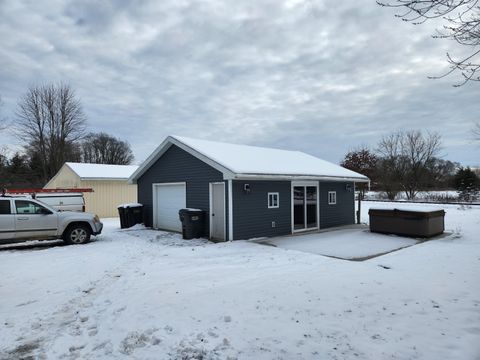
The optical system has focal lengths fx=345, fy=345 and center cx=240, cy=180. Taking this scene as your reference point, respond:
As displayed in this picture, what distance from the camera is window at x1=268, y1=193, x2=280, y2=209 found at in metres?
12.2

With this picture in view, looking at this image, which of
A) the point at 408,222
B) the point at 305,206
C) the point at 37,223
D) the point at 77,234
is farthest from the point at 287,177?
the point at 37,223

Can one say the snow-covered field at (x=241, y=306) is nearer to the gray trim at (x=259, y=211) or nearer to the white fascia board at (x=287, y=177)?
the gray trim at (x=259, y=211)

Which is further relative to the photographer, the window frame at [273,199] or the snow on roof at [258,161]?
the window frame at [273,199]

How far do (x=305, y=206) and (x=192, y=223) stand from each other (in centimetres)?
466

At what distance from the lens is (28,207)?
10.4m

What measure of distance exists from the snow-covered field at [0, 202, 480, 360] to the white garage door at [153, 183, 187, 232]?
4767 mm

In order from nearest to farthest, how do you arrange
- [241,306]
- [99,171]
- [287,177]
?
1. [241,306]
2. [287,177]
3. [99,171]

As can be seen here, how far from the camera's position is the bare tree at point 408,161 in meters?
38.6

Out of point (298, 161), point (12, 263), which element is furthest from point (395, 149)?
point (12, 263)

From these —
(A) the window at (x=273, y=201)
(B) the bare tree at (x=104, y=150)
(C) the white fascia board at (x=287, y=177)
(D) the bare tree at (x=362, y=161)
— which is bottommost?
(A) the window at (x=273, y=201)

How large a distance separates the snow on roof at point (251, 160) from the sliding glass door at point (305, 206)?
0.65 metres

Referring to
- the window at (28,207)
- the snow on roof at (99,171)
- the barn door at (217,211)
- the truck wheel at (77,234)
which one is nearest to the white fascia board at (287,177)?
the barn door at (217,211)

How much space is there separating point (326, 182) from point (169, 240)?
7.12 meters

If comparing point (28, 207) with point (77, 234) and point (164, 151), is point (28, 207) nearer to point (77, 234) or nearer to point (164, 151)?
point (77, 234)
